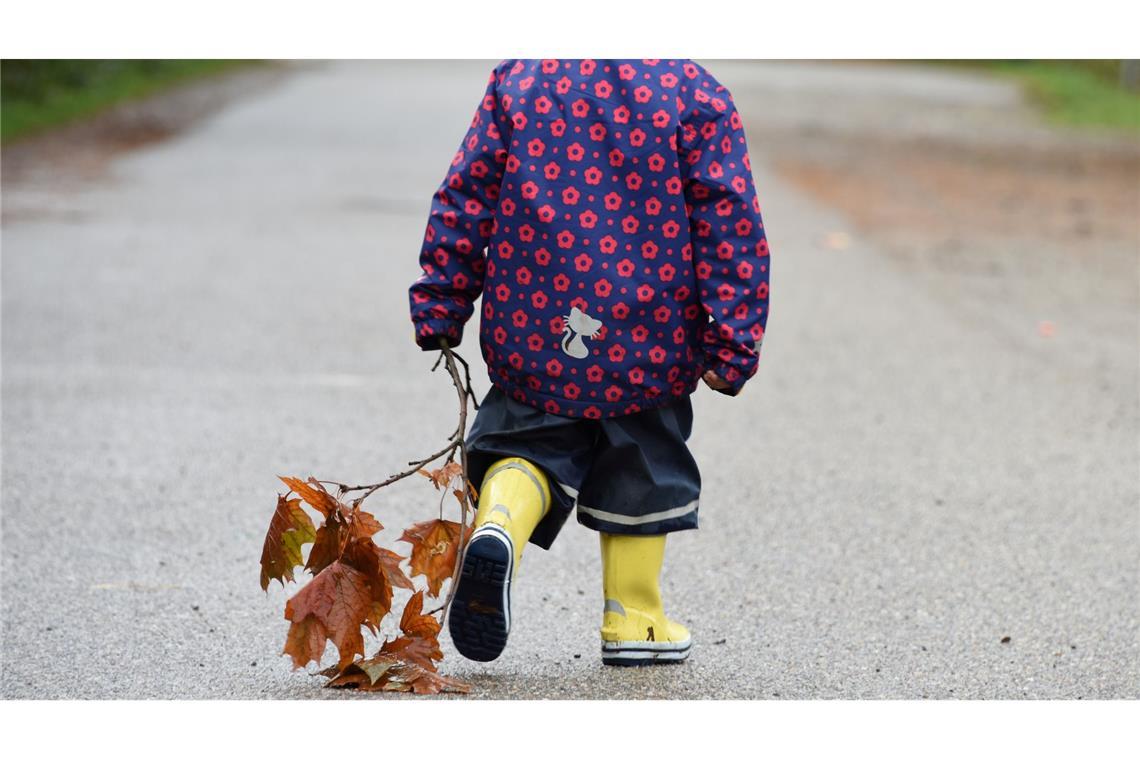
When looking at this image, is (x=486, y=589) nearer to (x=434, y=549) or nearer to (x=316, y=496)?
(x=434, y=549)

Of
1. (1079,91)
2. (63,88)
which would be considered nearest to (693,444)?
(63,88)

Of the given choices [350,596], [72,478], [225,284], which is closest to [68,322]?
[225,284]

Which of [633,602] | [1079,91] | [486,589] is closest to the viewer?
[486,589]

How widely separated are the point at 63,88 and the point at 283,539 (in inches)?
630

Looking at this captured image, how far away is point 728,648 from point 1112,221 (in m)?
9.29

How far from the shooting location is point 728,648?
3.43 meters

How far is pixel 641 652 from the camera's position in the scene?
3.22 m

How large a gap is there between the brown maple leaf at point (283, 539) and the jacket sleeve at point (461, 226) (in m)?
0.44

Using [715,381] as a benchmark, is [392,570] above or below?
below

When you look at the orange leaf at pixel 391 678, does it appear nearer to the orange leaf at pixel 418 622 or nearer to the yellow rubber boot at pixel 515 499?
the orange leaf at pixel 418 622

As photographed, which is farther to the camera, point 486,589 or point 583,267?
point 583,267

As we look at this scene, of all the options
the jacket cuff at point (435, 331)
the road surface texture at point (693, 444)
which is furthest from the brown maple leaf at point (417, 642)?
the jacket cuff at point (435, 331)

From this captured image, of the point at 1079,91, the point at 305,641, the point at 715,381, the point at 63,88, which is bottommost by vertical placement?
the point at 1079,91

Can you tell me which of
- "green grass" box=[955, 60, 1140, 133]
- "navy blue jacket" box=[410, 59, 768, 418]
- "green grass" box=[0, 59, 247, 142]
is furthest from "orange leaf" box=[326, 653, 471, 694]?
"green grass" box=[955, 60, 1140, 133]
